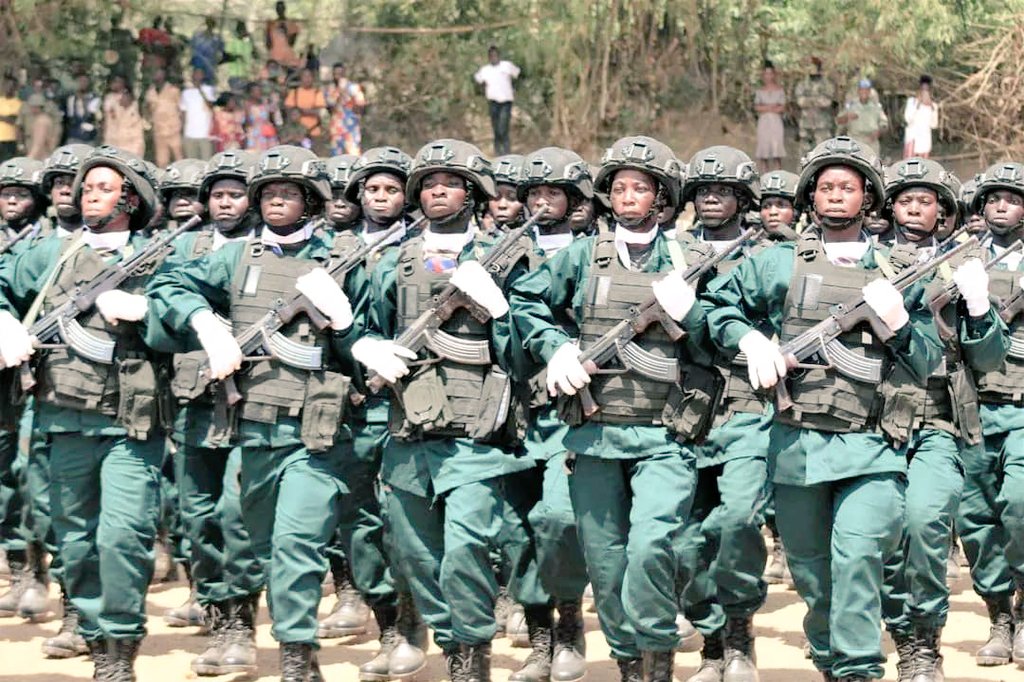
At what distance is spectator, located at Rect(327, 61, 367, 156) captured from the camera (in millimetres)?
26812

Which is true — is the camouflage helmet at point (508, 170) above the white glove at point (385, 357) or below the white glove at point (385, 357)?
above

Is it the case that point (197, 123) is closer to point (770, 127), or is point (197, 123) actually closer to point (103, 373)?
point (770, 127)

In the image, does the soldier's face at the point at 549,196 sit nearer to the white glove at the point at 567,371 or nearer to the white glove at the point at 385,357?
the white glove at the point at 385,357

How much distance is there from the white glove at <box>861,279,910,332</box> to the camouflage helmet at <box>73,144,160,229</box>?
3590 millimetres

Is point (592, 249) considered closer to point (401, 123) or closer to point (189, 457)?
point (189, 457)

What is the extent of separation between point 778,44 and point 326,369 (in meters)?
18.1

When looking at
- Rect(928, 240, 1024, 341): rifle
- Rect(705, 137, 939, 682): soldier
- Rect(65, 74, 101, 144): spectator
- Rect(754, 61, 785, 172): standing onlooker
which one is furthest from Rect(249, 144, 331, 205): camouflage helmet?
Rect(65, 74, 101, 144): spectator

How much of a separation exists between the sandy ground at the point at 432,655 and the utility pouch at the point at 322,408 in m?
1.61

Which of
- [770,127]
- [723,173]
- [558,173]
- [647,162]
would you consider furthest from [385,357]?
[770,127]

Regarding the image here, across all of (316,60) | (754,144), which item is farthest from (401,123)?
(754,144)

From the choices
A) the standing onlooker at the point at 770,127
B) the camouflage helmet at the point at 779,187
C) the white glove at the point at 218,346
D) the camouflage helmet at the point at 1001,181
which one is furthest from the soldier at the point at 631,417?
the standing onlooker at the point at 770,127

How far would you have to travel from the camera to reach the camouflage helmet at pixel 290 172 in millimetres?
9867

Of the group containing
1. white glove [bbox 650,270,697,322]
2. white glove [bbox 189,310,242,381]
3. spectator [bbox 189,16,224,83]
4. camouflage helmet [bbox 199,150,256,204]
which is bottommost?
white glove [bbox 189,310,242,381]

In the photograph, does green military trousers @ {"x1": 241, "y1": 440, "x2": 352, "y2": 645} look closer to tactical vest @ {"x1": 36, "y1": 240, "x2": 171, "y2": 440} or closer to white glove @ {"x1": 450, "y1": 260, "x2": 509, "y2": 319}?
tactical vest @ {"x1": 36, "y1": 240, "x2": 171, "y2": 440}
